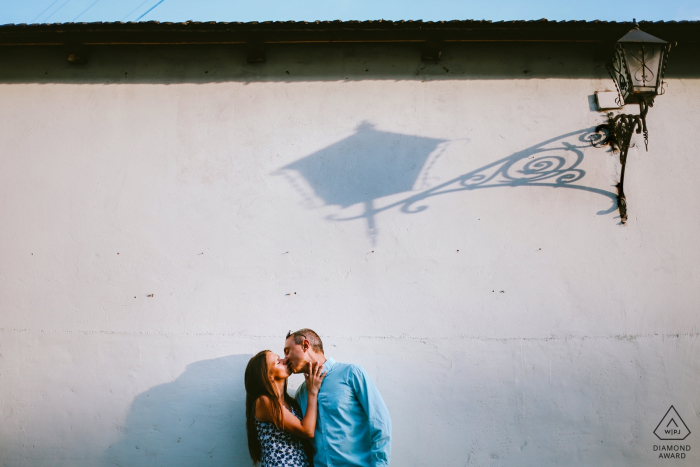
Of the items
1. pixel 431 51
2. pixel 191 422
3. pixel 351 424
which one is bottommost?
pixel 191 422

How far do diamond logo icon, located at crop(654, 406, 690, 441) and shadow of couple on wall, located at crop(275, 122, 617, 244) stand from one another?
1.98 m

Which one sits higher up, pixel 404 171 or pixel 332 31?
pixel 332 31

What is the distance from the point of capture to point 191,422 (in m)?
4.01

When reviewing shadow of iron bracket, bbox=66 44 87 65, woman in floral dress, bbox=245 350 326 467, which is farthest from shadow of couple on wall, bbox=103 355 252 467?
shadow of iron bracket, bbox=66 44 87 65

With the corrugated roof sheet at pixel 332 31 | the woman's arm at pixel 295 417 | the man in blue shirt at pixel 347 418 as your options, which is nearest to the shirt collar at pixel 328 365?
the man in blue shirt at pixel 347 418

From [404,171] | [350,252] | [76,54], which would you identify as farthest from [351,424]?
[76,54]

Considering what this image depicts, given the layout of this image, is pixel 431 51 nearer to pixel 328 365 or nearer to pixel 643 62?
pixel 643 62

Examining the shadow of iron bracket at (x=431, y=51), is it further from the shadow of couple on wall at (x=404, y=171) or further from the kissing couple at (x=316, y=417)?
the kissing couple at (x=316, y=417)

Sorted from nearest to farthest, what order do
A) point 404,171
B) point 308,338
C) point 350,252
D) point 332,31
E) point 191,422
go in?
1. point 308,338
2. point 191,422
3. point 350,252
4. point 404,171
5. point 332,31

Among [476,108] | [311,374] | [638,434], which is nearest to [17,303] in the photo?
[311,374]

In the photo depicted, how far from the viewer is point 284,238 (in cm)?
438

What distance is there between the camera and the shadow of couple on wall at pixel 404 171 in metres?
4.49

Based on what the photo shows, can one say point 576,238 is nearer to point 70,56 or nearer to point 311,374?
point 311,374

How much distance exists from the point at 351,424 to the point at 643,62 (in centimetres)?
393
